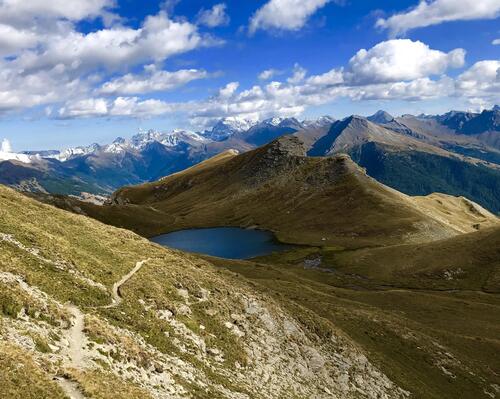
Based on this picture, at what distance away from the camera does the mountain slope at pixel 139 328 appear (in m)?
27.5

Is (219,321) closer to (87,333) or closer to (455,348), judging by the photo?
(87,333)

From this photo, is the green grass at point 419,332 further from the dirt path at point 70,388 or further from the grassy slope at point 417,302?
the dirt path at point 70,388

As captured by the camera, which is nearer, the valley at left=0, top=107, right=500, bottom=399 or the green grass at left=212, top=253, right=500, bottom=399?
the valley at left=0, top=107, right=500, bottom=399

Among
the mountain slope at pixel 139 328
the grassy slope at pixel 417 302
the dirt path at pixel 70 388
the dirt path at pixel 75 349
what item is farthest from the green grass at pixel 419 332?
the dirt path at pixel 70 388

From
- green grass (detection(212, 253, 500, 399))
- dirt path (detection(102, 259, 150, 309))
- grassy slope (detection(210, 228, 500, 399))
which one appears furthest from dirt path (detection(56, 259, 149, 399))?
grassy slope (detection(210, 228, 500, 399))

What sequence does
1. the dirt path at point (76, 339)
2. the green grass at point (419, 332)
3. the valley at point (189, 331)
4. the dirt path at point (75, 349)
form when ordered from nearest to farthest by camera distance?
the dirt path at point (75, 349), the dirt path at point (76, 339), the valley at point (189, 331), the green grass at point (419, 332)

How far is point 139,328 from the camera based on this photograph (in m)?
37.0

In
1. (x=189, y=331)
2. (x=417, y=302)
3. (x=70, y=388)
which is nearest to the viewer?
(x=70, y=388)

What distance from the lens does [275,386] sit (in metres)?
40.6

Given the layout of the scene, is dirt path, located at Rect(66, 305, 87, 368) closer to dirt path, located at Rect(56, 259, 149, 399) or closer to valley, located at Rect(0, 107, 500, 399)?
dirt path, located at Rect(56, 259, 149, 399)

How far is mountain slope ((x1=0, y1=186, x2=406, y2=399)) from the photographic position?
2753cm

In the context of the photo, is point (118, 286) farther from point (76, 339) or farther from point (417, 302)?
point (417, 302)

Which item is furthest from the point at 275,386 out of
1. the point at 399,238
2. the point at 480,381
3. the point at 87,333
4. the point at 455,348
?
the point at 399,238

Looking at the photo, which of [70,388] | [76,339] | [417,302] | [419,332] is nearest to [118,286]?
[76,339]
